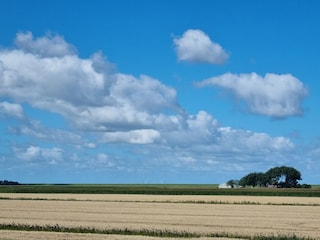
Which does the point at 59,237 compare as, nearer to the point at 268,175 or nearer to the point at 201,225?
the point at 201,225

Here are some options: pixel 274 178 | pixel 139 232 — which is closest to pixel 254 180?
pixel 274 178

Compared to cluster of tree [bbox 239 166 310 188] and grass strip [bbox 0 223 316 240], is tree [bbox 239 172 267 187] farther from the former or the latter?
grass strip [bbox 0 223 316 240]

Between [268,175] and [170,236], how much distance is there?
15444cm

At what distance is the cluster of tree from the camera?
586 ft

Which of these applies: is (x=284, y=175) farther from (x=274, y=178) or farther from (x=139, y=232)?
(x=139, y=232)

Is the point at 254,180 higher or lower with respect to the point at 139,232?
higher

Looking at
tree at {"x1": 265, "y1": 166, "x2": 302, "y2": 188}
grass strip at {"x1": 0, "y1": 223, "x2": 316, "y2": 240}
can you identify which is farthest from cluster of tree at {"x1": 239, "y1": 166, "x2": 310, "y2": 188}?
grass strip at {"x1": 0, "y1": 223, "x2": 316, "y2": 240}

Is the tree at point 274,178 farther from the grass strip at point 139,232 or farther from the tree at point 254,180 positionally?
the grass strip at point 139,232

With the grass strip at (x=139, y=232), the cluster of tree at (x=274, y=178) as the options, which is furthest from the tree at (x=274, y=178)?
the grass strip at (x=139, y=232)

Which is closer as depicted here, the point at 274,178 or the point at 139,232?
the point at 139,232

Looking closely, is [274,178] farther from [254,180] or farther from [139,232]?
[139,232]

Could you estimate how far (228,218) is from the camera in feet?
156

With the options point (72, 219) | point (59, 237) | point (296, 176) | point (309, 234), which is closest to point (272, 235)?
point (309, 234)

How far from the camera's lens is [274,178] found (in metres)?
183
